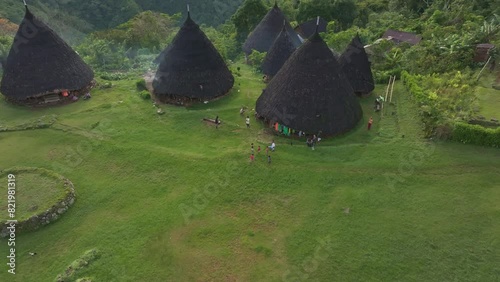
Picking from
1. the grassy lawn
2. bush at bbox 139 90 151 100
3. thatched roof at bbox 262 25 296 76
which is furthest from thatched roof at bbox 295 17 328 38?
the grassy lawn

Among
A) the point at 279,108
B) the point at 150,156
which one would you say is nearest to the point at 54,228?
the point at 150,156

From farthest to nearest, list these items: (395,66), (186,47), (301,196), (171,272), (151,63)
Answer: (151,63), (395,66), (186,47), (301,196), (171,272)

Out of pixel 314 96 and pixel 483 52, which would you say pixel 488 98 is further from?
pixel 314 96

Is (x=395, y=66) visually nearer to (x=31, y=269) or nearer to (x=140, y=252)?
(x=140, y=252)

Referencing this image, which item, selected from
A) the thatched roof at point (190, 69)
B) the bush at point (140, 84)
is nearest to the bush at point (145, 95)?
the thatched roof at point (190, 69)

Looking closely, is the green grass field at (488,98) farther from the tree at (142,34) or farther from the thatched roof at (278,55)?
the tree at (142,34)
